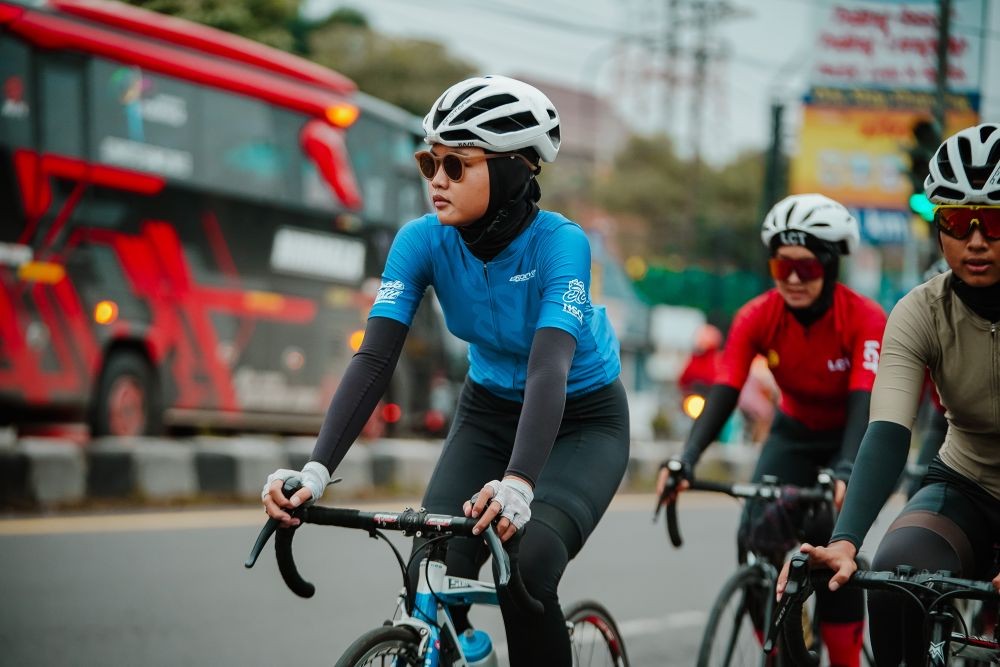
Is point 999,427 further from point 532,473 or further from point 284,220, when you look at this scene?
point 284,220

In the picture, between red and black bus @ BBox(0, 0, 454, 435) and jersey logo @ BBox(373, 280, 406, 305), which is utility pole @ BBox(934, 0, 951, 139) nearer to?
red and black bus @ BBox(0, 0, 454, 435)

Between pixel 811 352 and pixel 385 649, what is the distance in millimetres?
2794

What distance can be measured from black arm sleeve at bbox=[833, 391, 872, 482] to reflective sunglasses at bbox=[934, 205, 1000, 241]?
5.39 feet

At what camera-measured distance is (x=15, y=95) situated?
13.4m

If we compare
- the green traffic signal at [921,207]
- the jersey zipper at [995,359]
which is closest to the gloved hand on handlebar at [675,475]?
the jersey zipper at [995,359]

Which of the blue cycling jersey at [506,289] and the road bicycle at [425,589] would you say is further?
the blue cycling jersey at [506,289]

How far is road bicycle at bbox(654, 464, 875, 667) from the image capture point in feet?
17.7

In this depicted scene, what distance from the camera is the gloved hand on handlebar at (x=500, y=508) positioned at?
3.32m

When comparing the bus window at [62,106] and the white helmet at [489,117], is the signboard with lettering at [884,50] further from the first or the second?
the white helmet at [489,117]

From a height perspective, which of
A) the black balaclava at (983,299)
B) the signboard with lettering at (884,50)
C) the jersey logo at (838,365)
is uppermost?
the signboard with lettering at (884,50)

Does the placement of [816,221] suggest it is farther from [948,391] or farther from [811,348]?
[948,391]

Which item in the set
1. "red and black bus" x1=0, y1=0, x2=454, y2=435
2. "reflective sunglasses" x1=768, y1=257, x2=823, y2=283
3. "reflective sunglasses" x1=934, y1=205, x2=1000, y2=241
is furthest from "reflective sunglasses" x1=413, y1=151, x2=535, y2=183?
"red and black bus" x1=0, y1=0, x2=454, y2=435

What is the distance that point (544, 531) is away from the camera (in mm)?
3861

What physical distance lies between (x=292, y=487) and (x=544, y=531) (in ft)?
2.50
